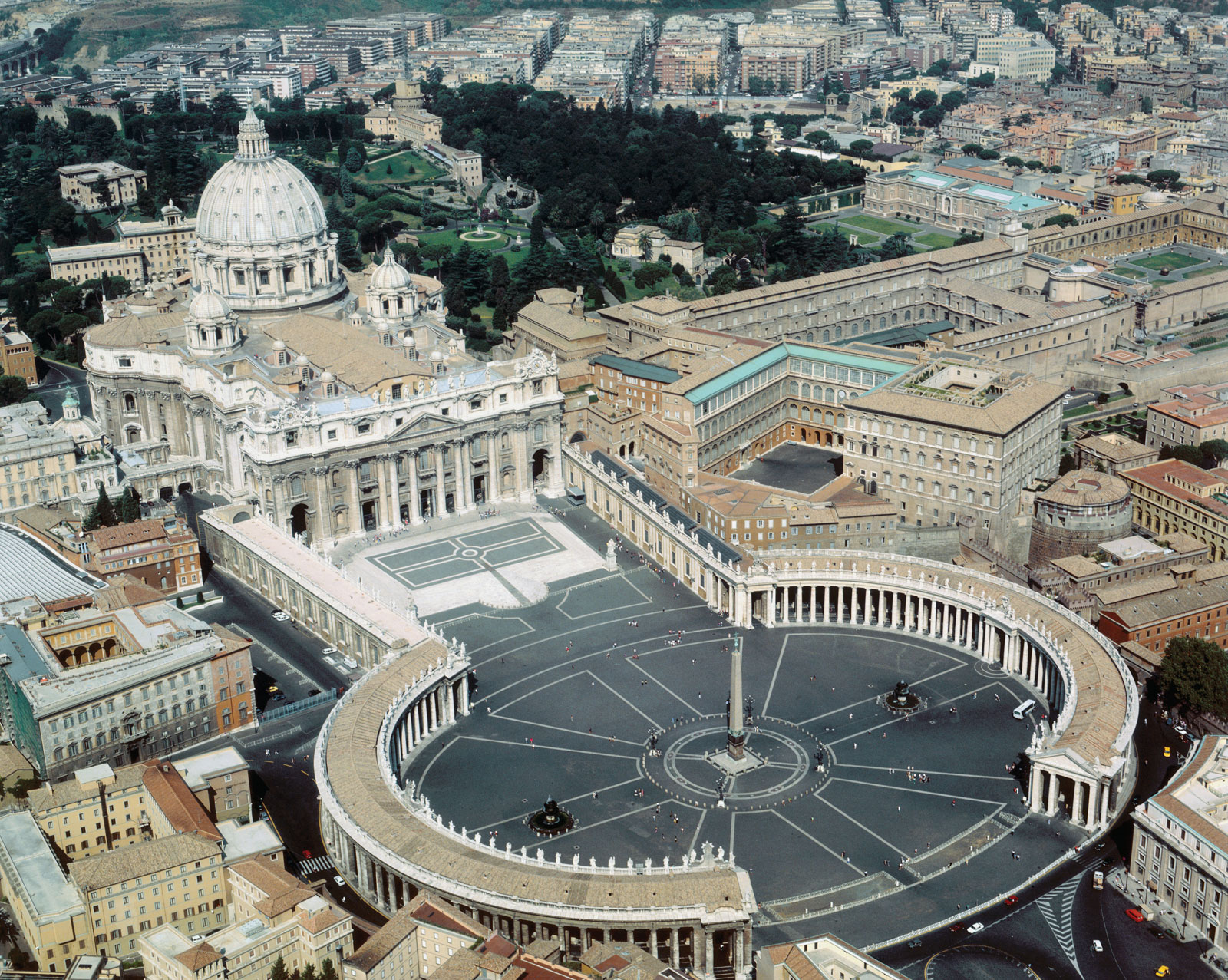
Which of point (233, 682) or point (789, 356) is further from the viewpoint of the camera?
point (789, 356)

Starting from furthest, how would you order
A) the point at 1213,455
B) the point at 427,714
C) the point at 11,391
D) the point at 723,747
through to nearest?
1. the point at 11,391
2. the point at 1213,455
3. the point at 427,714
4. the point at 723,747

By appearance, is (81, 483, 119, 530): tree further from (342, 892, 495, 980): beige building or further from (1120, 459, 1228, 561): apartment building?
(1120, 459, 1228, 561): apartment building

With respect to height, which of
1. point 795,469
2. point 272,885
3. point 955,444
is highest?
point 955,444

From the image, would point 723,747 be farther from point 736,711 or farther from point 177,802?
point 177,802

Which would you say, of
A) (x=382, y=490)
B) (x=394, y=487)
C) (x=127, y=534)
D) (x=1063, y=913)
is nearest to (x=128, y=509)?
(x=127, y=534)

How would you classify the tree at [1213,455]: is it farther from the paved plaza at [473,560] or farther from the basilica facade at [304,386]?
the basilica facade at [304,386]

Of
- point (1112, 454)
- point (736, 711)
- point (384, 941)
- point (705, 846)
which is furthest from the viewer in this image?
point (1112, 454)

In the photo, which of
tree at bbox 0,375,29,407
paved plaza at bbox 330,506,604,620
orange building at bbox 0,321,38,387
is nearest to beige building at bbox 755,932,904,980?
paved plaza at bbox 330,506,604,620

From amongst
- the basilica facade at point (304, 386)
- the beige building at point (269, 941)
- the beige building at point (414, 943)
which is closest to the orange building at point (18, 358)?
the basilica facade at point (304, 386)

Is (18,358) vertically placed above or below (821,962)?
above
